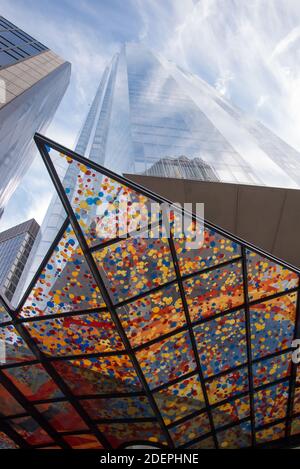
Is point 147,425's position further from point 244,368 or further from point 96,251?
point 96,251

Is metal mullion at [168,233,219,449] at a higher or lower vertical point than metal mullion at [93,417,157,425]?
higher

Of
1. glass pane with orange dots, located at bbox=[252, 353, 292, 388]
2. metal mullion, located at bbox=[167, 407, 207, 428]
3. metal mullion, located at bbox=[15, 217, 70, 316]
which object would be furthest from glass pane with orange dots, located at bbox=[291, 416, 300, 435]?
metal mullion, located at bbox=[15, 217, 70, 316]

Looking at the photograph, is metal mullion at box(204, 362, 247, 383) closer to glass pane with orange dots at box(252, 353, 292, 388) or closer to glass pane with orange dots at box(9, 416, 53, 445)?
glass pane with orange dots at box(252, 353, 292, 388)

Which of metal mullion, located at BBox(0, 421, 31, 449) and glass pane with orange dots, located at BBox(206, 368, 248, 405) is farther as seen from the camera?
metal mullion, located at BBox(0, 421, 31, 449)

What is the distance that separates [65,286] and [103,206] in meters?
2.22

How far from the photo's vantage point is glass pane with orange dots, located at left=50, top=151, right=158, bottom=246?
5656mm

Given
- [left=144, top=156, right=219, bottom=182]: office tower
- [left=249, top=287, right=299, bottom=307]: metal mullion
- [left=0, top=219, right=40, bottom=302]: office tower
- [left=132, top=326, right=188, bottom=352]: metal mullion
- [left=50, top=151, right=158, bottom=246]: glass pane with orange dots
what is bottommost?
[left=132, top=326, right=188, bottom=352]: metal mullion

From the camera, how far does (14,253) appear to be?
94.8m

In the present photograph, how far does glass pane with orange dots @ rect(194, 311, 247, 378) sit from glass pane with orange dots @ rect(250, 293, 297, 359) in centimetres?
35

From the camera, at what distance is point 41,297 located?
21.5 feet

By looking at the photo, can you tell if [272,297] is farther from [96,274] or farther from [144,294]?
[96,274]

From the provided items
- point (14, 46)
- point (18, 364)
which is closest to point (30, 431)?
point (18, 364)

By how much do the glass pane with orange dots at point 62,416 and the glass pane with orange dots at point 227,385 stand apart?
13.7ft
